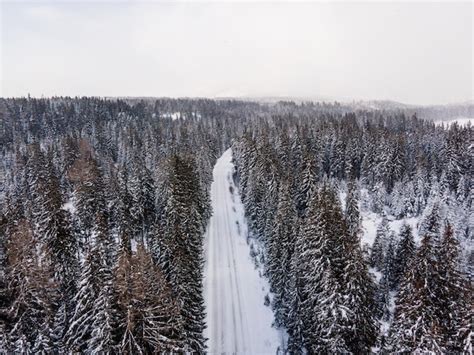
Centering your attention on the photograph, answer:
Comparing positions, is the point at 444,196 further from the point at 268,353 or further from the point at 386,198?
the point at 268,353

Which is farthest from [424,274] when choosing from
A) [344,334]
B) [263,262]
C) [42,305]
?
[263,262]

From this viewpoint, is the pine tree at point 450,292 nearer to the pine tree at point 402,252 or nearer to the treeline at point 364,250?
the treeline at point 364,250

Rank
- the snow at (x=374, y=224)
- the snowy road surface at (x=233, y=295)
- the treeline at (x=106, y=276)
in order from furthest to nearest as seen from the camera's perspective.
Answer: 1. the snow at (x=374, y=224)
2. the snowy road surface at (x=233, y=295)
3. the treeline at (x=106, y=276)

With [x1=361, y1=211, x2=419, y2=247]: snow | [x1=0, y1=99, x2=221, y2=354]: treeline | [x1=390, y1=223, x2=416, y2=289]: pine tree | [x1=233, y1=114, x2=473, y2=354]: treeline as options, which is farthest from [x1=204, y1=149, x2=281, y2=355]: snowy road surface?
[x1=361, y1=211, x2=419, y2=247]: snow

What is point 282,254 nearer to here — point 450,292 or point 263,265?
point 263,265

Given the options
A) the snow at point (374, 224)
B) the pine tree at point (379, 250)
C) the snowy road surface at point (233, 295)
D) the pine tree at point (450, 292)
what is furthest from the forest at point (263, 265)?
the snowy road surface at point (233, 295)
